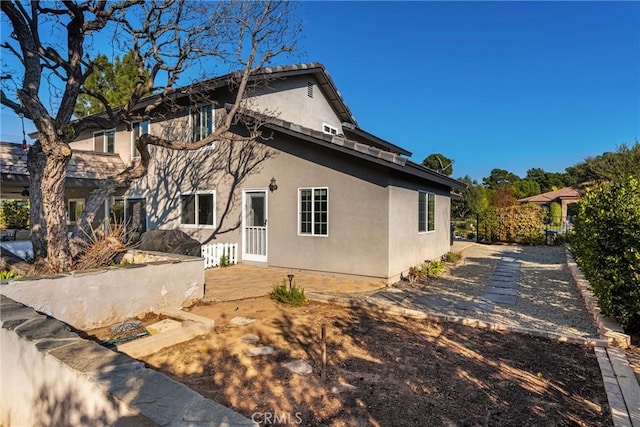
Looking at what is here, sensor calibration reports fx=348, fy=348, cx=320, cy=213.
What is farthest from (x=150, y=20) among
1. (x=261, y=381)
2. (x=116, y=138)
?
(x=116, y=138)

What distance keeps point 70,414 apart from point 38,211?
524 cm

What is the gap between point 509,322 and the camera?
6.09m

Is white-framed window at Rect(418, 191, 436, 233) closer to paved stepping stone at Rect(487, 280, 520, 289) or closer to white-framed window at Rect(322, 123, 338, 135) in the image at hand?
paved stepping stone at Rect(487, 280, 520, 289)

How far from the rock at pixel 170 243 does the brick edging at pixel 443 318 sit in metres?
4.70

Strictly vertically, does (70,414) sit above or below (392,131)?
below

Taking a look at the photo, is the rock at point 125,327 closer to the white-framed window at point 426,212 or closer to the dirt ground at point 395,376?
the dirt ground at point 395,376

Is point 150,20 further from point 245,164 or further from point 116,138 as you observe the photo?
point 116,138

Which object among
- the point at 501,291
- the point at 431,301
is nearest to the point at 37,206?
the point at 431,301

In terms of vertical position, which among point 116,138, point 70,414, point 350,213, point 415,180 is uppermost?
point 116,138

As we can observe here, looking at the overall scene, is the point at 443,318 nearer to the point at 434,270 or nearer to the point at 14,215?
the point at 434,270

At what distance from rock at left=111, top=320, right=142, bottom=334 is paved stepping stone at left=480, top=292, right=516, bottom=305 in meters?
7.06

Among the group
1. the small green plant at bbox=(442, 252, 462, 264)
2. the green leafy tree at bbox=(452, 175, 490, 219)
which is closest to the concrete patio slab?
the small green plant at bbox=(442, 252, 462, 264)

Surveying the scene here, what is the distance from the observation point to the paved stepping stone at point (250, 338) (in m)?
4.83

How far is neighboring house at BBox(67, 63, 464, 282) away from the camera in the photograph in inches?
361
